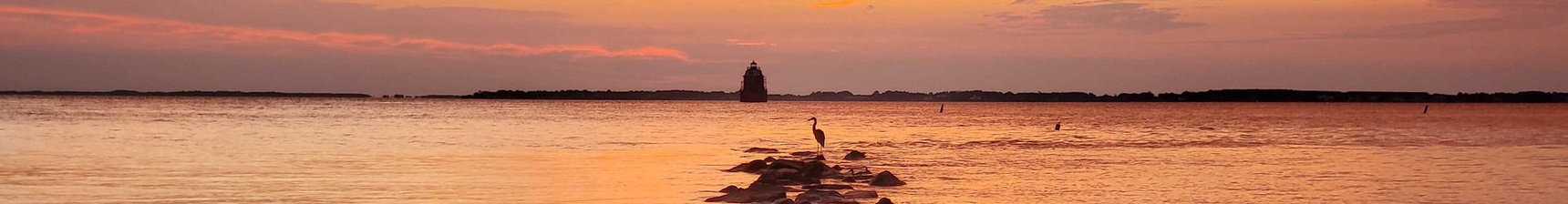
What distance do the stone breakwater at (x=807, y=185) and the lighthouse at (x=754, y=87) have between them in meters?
118

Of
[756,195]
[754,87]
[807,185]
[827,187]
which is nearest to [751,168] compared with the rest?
[807,185]

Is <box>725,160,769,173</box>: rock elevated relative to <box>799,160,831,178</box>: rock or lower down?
lower down

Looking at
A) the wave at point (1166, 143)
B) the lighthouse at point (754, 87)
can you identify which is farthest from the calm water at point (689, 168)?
the lighthouse at point (754, 87)

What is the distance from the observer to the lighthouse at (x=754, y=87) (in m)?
146

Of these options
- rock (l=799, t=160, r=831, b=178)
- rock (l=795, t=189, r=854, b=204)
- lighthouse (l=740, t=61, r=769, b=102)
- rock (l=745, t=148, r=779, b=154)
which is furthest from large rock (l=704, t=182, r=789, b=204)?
lighthouse (l=740, t=61, r=769, b=102)

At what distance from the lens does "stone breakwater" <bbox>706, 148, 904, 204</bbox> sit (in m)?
17.3

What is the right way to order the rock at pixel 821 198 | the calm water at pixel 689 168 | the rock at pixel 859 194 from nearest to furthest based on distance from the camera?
the rock at pixel 821 198 < the rock at pixel 859 194 < the calm water at pixel 689 168

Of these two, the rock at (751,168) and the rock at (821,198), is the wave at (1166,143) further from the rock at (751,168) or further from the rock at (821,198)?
the rock at (821,198)

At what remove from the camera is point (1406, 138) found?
4838 centimetres

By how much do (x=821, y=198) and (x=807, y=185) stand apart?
333 centimetres

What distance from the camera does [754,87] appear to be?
148 meters

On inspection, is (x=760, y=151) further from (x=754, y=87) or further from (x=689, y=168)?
(x=754, y=87)

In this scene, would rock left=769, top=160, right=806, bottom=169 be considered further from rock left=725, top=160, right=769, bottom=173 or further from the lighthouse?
the lighthouse

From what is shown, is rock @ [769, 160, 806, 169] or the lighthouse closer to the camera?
rock @ [769, 160, 806, 169]
